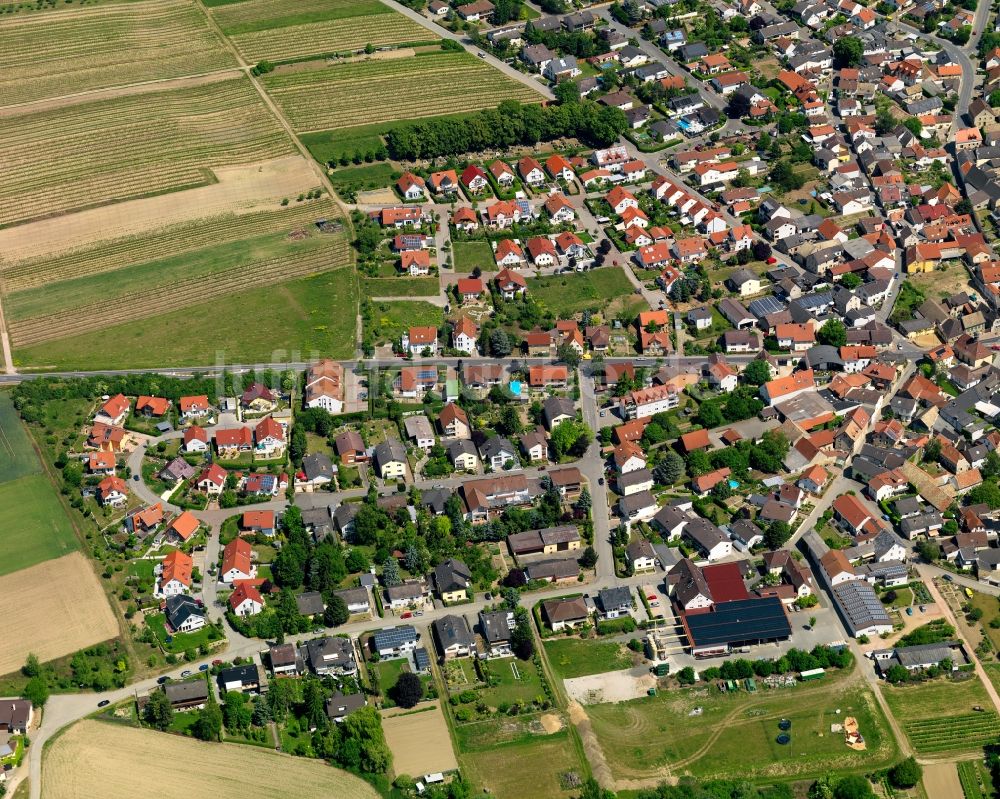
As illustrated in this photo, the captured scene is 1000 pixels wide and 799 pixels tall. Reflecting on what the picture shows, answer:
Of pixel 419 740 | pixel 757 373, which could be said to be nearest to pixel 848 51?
pixel 757 373

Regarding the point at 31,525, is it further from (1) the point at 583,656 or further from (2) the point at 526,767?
(2) the point at 526,767

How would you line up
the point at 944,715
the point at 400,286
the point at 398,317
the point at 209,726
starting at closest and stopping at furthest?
1. the point at 209,726
2. the point at 944,715
3. the point at 398,317
4. the point at 400,286

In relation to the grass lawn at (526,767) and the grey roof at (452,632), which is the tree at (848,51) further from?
the grass lawn at (526,767)

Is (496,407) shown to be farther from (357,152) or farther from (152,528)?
(357,152)

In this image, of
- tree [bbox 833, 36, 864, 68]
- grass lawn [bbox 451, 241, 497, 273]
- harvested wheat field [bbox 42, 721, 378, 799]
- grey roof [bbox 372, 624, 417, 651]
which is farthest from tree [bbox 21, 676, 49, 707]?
tree [bbox 833, 36, 864, 68]

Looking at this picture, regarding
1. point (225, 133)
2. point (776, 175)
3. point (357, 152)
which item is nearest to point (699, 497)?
point (776, 175)

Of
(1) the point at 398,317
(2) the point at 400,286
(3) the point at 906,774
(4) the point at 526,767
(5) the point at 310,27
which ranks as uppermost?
(5) the point at 310,27

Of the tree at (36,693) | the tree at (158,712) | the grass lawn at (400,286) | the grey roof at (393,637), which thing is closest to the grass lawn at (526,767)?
the grey roof at (393,637)
